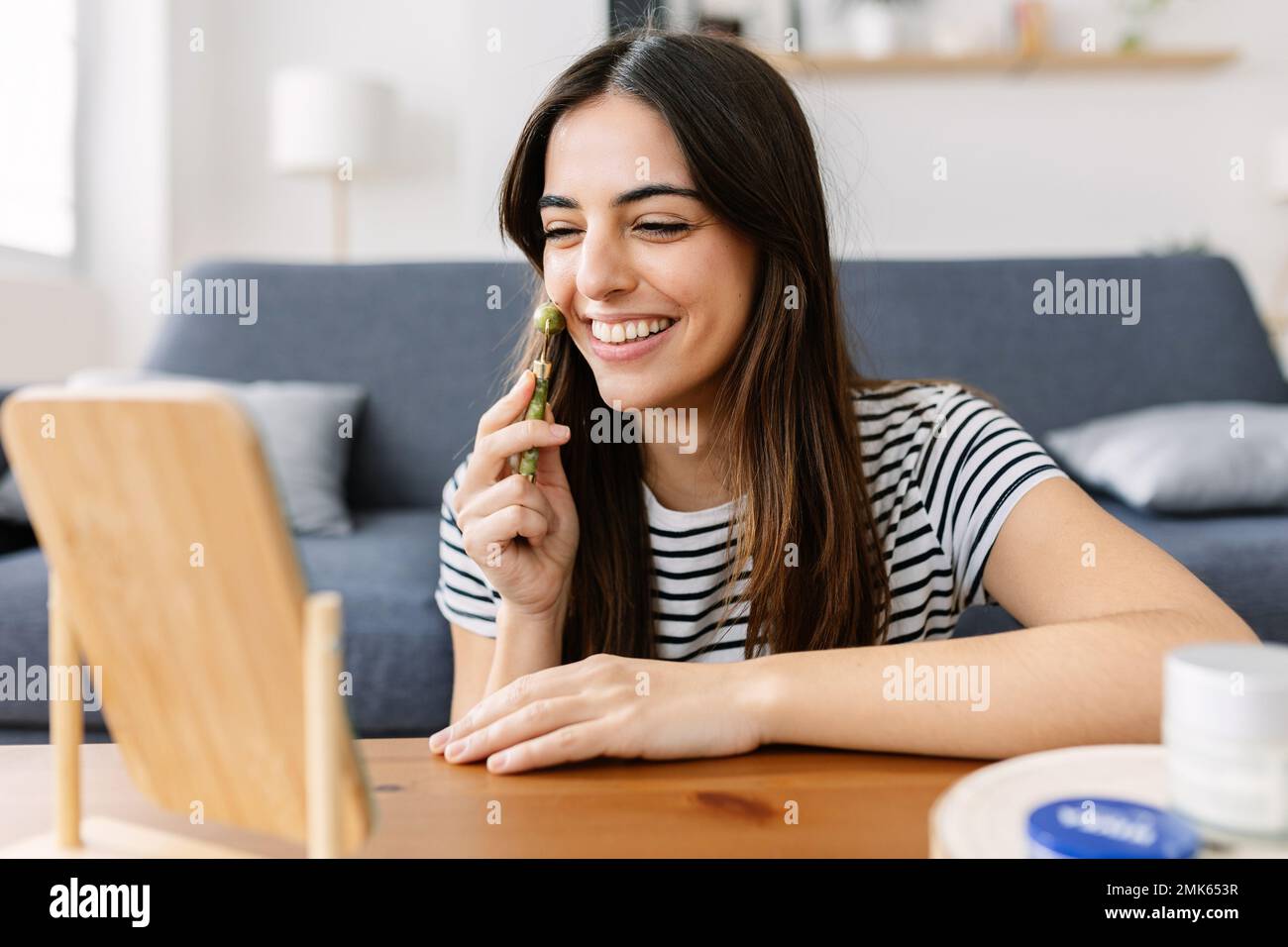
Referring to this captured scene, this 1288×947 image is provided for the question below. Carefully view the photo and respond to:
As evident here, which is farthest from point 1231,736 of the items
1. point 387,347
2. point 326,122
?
point 326,122

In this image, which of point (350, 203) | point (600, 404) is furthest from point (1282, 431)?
point (350, 203)

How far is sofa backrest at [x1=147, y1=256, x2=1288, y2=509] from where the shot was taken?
211 centimetres

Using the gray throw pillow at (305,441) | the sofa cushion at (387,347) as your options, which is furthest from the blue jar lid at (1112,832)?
the sofa cushion at (387,347)

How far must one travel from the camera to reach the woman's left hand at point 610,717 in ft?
2.12

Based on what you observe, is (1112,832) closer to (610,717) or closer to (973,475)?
(610,717)

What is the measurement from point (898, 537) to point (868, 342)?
1031 millimetres

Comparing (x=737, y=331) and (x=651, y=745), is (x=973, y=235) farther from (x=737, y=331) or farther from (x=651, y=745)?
(x=651, y=745)

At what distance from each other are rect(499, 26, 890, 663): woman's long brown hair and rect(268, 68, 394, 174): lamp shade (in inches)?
107

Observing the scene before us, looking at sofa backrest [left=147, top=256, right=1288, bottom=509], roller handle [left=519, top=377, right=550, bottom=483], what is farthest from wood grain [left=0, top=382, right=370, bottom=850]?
sofa backrest [left=147, top=256, right=1288, bottom=509]

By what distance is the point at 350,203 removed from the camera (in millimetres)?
4000

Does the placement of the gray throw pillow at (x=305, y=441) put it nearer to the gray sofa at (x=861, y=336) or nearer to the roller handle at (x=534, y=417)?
the gray sofa at (x=861, y=336)

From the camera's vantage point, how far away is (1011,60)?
3.72 metres

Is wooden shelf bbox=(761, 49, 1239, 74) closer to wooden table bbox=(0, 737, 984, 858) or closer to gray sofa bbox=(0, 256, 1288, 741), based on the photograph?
gray sofa bbox=(0, 256, 1288, 741)

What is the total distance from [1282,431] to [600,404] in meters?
1.27
